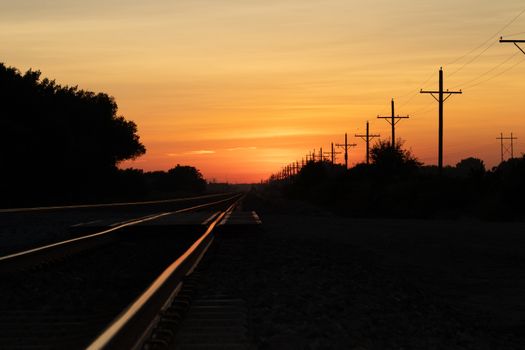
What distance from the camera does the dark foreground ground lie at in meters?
6.43

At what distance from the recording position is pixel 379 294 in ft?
29.8

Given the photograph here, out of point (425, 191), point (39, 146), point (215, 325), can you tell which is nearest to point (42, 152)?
point (39, 146)

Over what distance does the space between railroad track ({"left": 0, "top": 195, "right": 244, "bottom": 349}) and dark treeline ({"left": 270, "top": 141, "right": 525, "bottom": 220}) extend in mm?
27471

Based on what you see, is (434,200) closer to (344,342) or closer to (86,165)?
(86,165)

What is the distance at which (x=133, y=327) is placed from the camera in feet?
17.1

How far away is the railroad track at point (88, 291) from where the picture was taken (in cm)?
570

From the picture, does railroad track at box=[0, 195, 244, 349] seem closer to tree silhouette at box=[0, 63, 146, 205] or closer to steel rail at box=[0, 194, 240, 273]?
steel rail at box=[0, 194, 240, 273]

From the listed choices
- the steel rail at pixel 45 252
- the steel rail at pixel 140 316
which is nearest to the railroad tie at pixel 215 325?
the steel rail at pixel 140 316

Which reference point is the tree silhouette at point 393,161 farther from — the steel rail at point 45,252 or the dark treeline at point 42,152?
the steel rail at point 45,252

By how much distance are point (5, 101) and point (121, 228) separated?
148 ft

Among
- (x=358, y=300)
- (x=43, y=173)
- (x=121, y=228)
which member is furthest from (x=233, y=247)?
(x=43, y=173)

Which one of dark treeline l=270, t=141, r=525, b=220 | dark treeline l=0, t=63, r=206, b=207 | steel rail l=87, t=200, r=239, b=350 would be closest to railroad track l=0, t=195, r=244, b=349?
steel rail l=87, t=200, r=239, b=350

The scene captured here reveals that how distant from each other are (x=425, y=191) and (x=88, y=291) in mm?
44637

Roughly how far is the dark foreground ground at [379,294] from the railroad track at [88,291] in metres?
0.95
